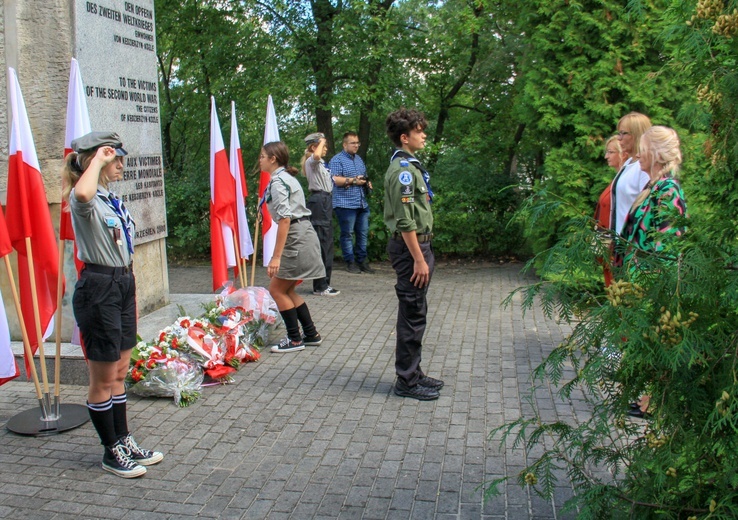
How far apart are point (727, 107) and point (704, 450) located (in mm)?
1184

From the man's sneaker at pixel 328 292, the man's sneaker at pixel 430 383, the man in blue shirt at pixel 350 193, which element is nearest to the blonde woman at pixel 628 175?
the man's sneaker at pixel 430 383

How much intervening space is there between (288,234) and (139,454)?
2706 mm

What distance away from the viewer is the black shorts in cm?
413

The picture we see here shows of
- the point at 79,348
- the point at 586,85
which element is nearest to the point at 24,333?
the point at 79,348

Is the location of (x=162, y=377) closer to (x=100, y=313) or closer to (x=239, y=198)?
(x=100, y=313)

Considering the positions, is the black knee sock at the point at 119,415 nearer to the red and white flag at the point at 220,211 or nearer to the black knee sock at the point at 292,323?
the black knee sock at the point at 292,323

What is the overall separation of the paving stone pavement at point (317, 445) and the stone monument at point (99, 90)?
0.81m

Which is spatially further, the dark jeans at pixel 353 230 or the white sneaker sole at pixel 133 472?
the dark jeans at pixel 353 230

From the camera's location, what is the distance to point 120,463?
4.26 m

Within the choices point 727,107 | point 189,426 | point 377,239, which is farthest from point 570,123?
point 727,107

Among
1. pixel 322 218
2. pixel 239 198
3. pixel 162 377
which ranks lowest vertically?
pixel 162 377

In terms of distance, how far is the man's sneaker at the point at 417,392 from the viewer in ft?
17.9

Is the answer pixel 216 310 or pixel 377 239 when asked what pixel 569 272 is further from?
pixel 377 239

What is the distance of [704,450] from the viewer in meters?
2.56
